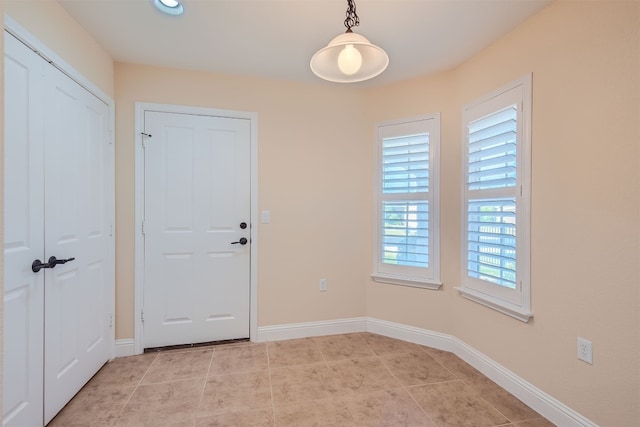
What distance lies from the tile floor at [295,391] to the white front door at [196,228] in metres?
0.24

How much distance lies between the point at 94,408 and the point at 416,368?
2212 millimetres

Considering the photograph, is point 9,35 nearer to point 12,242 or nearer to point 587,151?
point 12,242

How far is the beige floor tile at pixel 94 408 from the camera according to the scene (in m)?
1.77

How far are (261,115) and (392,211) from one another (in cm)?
152

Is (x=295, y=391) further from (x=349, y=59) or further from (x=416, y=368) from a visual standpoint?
(x=349, y=59)

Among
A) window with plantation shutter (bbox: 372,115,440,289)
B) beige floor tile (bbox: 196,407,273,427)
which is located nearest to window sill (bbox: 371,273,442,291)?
window with plantation shutter (bbox: 372,115,440,289)

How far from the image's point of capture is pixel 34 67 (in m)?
1.64

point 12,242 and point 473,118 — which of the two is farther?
point 473,118

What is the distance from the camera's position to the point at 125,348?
8.25ft

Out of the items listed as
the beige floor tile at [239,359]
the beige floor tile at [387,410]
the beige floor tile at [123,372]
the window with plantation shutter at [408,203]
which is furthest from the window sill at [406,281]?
the beige floor tile at [123,372]

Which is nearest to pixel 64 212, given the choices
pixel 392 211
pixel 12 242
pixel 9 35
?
pixel 12 242

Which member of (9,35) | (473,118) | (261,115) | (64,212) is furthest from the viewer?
(261,115)

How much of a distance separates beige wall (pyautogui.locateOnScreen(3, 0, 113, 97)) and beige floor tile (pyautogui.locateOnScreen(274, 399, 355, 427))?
2.59 meters

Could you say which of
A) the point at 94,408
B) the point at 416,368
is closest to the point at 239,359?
the point at 94,408
